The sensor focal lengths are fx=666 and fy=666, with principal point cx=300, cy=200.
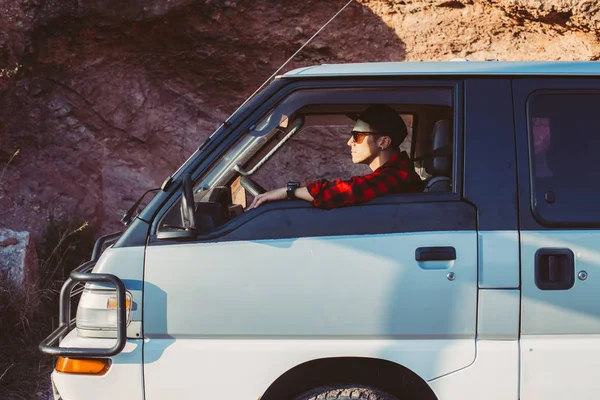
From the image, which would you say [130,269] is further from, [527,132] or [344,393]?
[527,132]

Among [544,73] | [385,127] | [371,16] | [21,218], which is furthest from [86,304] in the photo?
[371,16]

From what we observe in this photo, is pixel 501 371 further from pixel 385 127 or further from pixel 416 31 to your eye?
pixel 416 31

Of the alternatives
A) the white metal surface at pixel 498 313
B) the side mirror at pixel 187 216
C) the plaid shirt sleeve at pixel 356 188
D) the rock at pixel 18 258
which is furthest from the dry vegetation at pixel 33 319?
the white metal surface at pixel 498 313

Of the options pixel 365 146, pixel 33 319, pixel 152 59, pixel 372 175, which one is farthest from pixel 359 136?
pixel 152 59

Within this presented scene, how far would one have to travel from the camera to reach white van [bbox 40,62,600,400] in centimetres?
274

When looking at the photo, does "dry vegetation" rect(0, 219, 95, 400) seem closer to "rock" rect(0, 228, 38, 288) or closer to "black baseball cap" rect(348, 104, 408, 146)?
"rock" rect(0, 228, 38, 288)

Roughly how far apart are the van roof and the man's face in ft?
1.45

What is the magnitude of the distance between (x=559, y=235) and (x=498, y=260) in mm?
286

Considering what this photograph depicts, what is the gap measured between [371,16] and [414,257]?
5247mm

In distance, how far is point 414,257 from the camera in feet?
9.05

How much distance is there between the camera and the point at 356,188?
9.61 feet

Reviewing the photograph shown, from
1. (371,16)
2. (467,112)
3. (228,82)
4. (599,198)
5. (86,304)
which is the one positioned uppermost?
(371,16)

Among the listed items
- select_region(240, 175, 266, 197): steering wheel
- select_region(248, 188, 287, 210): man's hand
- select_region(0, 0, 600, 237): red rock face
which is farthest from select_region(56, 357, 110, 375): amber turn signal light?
select_region(0, 0, 600, 237): red rock face

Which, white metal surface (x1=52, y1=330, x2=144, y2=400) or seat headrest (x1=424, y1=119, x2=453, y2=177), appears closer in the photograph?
white metal surface (x1=52, y1=330, x2=144, y2=400)
